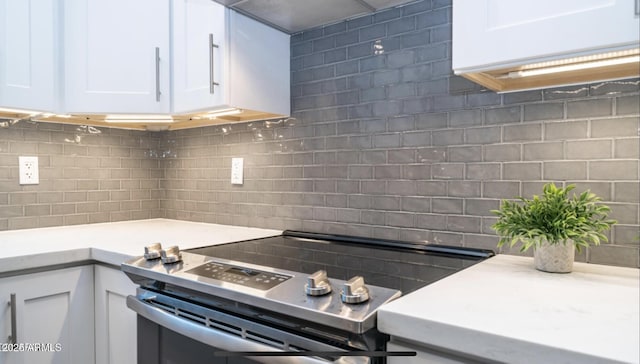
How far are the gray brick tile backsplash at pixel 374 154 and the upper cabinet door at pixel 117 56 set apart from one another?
15.4 inches

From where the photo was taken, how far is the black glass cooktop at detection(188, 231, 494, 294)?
1.05m

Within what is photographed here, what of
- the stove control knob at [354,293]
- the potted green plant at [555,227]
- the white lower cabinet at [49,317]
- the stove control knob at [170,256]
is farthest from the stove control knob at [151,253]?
the potted green plant at [555,227]

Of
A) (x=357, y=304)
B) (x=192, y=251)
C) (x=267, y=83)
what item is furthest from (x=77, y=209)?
(x=357, y=304)

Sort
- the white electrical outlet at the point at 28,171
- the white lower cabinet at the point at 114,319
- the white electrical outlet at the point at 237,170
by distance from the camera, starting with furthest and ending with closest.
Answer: the white electrical outlet at the point at 237,170
the white electrical outlet at the point at 28,171
the white lower cabinet at the point at 114,319

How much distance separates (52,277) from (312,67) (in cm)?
124

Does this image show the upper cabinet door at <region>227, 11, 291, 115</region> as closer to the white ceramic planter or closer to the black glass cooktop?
the black glass cooktop

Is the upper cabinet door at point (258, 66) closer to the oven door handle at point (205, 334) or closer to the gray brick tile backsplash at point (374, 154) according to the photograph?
the gray brick tile backsplash at point (374, 154)

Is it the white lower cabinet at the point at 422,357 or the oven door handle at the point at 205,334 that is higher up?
the white lower cabinet at the point at 422,357

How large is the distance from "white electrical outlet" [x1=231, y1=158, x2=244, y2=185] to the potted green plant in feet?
4.09

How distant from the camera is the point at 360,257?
4.33 feet

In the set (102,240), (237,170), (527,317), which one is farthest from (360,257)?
(102,240)

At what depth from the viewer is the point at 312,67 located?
1730 mm

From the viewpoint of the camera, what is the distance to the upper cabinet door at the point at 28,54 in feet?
5.09

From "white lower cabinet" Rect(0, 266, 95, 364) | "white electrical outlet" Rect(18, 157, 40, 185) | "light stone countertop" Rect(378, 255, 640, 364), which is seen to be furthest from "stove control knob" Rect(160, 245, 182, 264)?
"white electrical outlet" Rect(18, 157, 40, 185)
